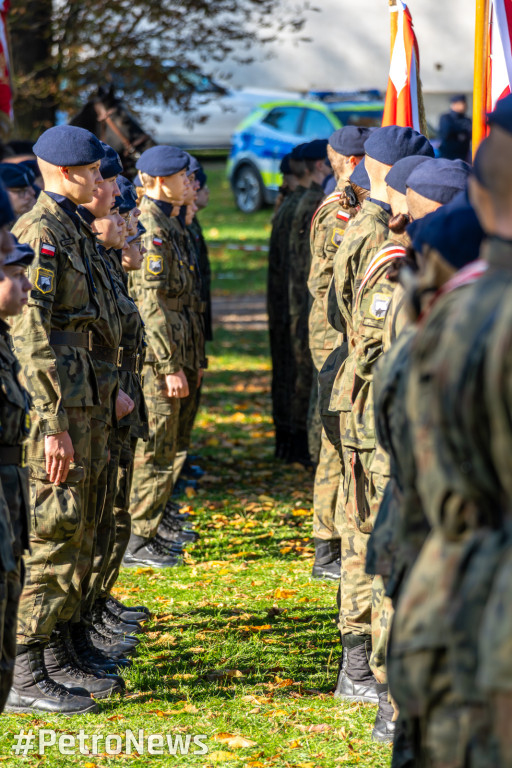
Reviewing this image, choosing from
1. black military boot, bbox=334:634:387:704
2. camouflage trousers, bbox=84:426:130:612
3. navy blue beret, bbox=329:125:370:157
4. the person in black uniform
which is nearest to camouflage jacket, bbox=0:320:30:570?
camouflage trousers, bbox=84:426:130:612

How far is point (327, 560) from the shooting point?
24.4 ft

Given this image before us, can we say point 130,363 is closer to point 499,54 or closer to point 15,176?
point 15,176

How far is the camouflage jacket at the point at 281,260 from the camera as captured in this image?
9992 mm

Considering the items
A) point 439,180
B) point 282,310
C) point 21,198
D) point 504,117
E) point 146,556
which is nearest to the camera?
point 504,117

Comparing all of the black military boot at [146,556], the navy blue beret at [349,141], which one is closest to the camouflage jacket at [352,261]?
the navy blue beret at [349,141]

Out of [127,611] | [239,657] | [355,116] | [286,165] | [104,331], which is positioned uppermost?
[104,331]

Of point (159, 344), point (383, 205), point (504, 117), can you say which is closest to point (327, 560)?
point (159, 344)

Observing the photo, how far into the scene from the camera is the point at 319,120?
79.1ft

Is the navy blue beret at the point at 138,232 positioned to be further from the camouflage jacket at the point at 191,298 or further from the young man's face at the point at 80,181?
the young man's face at the point at 80,181

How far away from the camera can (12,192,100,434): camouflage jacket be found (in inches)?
202

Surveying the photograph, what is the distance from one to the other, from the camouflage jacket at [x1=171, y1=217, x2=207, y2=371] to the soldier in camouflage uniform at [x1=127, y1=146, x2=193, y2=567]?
3.2 inches

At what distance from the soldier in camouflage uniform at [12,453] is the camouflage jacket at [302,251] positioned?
559cm

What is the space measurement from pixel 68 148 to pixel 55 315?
0.84m

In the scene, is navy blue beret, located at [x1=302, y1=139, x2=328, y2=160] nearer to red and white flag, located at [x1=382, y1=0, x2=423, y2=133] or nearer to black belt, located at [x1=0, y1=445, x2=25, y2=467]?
red and white flag, located at [x1=382, y1=0, x2=423, y2=133]
